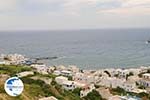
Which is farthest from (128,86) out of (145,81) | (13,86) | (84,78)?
(13,86)

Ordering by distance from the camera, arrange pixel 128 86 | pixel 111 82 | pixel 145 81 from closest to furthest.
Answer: pixel 128 86
pixel 145 81
pixel 111 82

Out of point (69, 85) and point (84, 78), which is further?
point (84, 78)

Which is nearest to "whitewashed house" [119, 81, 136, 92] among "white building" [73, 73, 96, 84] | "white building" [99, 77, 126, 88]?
"white building" [99, 77, 126, 88]

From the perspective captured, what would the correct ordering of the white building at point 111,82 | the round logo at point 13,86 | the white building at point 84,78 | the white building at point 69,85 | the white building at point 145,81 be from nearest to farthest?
1. the round logo at point 13,86
2. the white building at point 69,85
3. the white building at point 145,81
4. the white building at point 111,82
5. the white building at point 84,78

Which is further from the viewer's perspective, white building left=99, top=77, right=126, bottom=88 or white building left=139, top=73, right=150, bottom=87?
white building left=99, top=77, right=126, bottom=88

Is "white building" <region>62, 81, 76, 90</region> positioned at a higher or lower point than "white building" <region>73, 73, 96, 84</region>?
higher

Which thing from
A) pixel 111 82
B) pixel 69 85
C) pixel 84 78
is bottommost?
pixel 111 82

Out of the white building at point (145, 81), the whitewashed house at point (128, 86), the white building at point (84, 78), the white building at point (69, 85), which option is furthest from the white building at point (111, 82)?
the white building at point (69, 85)

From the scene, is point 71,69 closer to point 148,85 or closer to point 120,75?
point 120,75

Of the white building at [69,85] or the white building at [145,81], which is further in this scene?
the white building at [145,81]

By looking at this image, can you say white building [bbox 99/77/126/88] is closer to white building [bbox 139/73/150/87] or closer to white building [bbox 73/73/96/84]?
white building [bbox 73/73/96/84]

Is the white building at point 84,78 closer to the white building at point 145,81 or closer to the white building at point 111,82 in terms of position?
the white building at point 111,82

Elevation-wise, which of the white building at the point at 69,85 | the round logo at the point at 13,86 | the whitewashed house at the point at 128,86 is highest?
the round logo at the point at 13,86

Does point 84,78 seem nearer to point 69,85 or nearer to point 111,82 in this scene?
point 111,82
